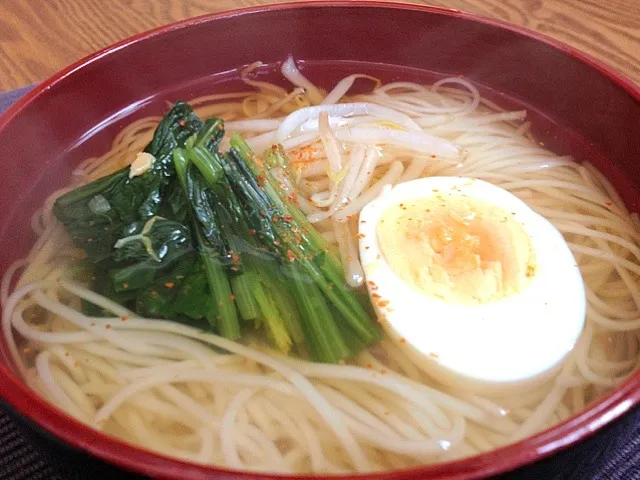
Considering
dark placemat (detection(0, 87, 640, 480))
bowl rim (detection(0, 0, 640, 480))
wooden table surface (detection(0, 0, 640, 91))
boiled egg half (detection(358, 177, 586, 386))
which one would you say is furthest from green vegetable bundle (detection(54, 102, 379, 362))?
wooden table surface (detection(0, 0, 640, 91))

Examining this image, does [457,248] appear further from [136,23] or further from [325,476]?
[136,23]

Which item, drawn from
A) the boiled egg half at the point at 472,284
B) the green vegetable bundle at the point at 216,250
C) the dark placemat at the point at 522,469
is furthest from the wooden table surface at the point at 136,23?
the dark placemat at the point at 522,469

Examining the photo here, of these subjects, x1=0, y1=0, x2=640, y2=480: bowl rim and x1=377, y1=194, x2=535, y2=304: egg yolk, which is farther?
x1=377, y1=194, x2=535, y2=304: egg yolk

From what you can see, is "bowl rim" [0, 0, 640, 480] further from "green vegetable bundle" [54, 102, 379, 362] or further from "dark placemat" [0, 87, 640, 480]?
"green vegetable bundle" [54, 102, 379, 362]

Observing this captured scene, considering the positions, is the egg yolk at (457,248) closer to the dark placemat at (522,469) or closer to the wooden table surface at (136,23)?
the dark placemat at (522,469)

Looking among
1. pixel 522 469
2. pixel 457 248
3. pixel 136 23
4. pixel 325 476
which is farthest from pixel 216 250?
pixel 136 23

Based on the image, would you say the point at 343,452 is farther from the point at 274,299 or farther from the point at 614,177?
the point at 614,177

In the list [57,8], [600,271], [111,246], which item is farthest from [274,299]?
[57,8]

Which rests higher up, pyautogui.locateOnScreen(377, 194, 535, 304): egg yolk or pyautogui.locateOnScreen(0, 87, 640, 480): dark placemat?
pyautogui.locateOnScreen(377, 194, 535, 304): egg yolk
